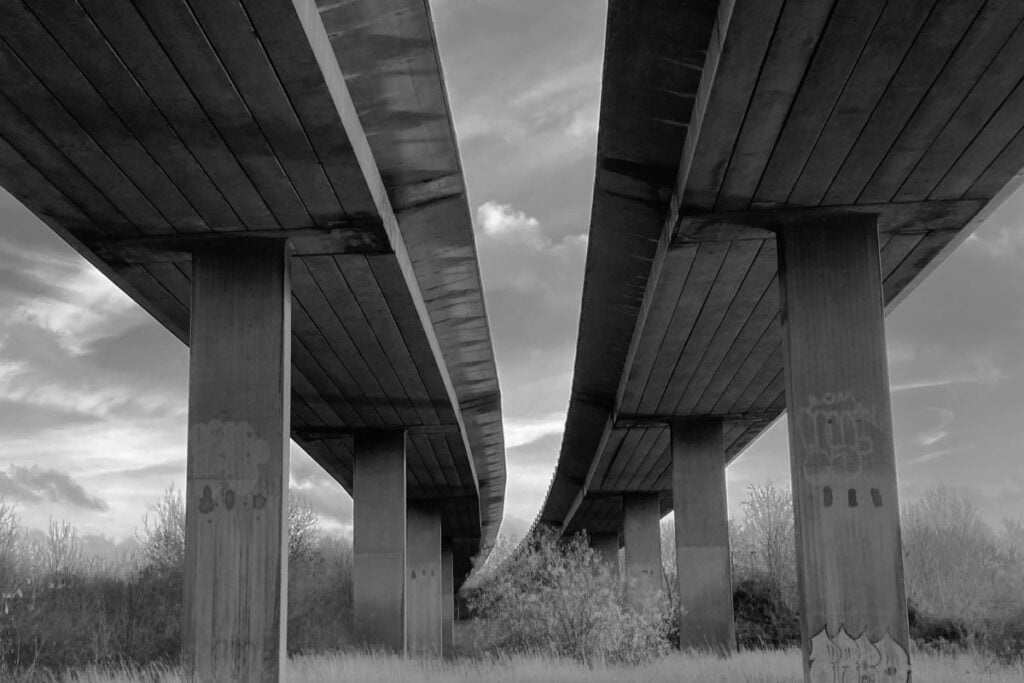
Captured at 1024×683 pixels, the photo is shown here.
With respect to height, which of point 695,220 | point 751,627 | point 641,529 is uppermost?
point 695,220

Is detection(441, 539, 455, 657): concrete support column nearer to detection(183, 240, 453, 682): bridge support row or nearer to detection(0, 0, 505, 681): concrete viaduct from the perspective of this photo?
detection(0, 0, 505, 681): concrete viaduct

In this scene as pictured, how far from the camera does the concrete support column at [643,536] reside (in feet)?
118

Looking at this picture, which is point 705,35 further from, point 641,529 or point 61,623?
point 641,529

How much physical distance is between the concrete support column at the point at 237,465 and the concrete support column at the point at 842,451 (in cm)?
554

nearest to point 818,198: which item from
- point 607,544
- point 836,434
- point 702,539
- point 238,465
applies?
point 836,434

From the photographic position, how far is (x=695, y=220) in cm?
1267

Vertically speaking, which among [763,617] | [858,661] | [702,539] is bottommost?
[763,617]

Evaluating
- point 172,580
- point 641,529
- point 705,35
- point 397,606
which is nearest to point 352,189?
point 705,35

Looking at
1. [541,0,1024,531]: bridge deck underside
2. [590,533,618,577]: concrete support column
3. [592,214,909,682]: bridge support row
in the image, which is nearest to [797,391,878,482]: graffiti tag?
[592,214,909,682]: bridge support row

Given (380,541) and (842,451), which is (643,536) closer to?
(380,541)

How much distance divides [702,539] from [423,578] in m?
15.2

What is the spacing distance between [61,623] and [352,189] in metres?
15.8

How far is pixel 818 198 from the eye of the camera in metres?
12.3

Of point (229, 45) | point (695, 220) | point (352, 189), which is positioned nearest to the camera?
point (229, 45)
